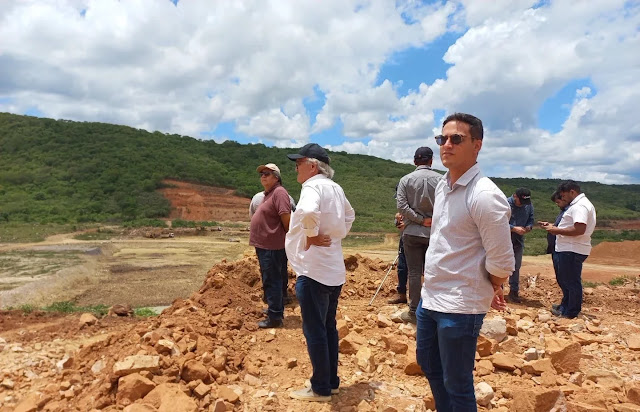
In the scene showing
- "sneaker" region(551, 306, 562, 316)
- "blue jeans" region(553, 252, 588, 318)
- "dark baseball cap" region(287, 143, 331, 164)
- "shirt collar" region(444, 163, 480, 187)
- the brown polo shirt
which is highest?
"dark baseball cap" region(287, 143, 331, 164)

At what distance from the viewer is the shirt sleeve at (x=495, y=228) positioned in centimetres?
222

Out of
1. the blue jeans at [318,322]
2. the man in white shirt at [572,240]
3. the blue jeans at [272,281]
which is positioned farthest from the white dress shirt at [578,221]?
the blue jeans at [318,322]

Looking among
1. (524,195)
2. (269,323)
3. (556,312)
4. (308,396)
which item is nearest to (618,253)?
(524,195)

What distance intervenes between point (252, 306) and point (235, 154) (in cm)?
5047

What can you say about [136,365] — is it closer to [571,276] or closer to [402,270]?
[402,270]

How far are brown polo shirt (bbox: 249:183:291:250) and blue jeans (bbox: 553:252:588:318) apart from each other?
11.8 ft

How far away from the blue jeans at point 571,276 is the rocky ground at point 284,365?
0.25 metres

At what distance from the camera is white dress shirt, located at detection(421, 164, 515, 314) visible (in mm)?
2234

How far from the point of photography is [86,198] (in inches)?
1358

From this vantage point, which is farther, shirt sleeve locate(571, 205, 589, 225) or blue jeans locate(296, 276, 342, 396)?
shirt sleeve locate(571, 205, 589, 225)

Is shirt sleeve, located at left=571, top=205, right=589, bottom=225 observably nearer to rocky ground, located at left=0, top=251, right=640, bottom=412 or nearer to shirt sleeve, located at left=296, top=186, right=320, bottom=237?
rocky ground, located at left=0, top=251, right=640, bottom=412

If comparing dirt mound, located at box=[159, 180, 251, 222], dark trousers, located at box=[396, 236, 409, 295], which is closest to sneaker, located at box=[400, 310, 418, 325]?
dark trousers, located at box=[396, 236, 409, 295]

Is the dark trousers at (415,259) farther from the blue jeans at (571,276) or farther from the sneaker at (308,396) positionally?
the blue jeans at (571,276)

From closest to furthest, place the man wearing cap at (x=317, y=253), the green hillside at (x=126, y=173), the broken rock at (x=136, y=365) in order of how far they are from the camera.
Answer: the man wearing cap at (x=317, y=253), the broken rock at (x=136, y=365), the green hillside at (x=126, y=173)
